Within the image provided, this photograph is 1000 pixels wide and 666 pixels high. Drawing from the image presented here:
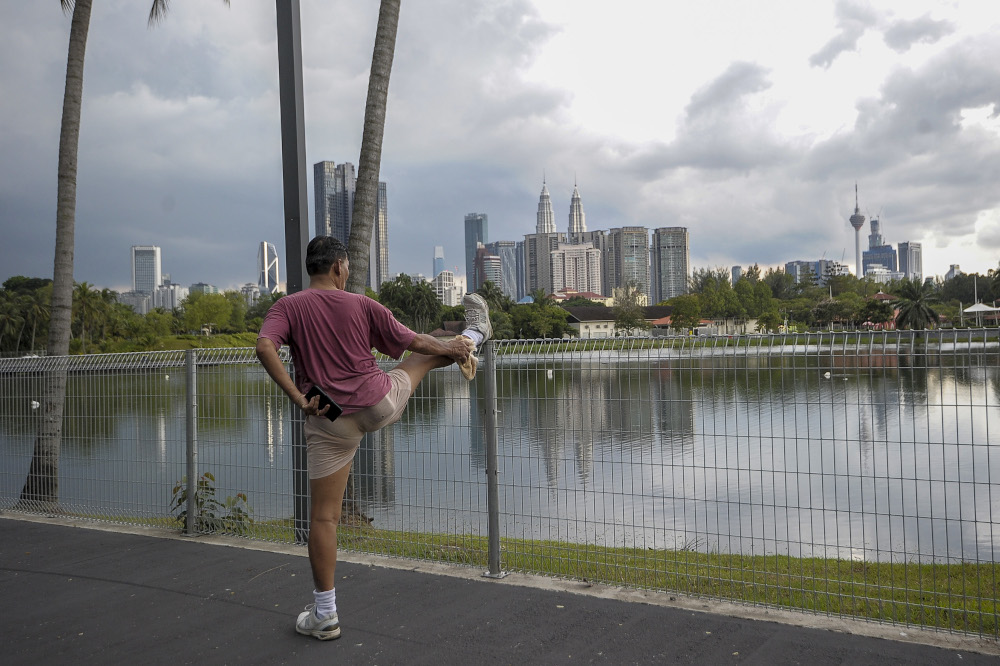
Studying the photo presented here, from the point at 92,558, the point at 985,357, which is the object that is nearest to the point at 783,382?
the point at 985,357

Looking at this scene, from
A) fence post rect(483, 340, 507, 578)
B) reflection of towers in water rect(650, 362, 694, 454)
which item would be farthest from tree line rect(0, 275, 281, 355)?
reflection of towers in water rect(650, 362, 694, 454)

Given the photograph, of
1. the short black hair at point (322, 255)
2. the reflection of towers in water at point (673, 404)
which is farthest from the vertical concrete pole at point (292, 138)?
the reflection of towers in water at point (673, 404)

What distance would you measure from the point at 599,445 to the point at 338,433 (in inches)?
70.3

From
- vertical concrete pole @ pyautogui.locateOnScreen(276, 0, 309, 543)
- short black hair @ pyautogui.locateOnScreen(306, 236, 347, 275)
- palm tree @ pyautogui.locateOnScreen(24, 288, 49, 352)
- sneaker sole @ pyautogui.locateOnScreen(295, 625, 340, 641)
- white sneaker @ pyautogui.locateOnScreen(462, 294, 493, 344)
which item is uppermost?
palm tree @ pyautogui.locateOnScreen(24, 288, 49, 352)

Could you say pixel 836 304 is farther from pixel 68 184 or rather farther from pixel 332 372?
pixel 332 372

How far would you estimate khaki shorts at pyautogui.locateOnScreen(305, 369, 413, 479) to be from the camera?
3566 mm

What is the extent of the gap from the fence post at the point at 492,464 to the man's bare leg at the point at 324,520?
4.39ft

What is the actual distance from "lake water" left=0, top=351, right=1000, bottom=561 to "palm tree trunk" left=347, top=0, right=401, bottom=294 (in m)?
2.74

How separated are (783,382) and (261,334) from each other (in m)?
2.70

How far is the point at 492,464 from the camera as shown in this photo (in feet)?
15.8

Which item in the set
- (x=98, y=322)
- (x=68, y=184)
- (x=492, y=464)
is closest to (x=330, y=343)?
(x=492, y=464)

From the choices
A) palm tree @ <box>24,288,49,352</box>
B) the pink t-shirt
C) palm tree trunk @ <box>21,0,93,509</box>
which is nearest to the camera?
the pink t-shirt

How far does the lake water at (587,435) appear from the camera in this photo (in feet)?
12.2

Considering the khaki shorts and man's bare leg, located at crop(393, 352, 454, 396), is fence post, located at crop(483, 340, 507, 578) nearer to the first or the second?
man's bare leg, located at crop(393, 352, 454, 396)
